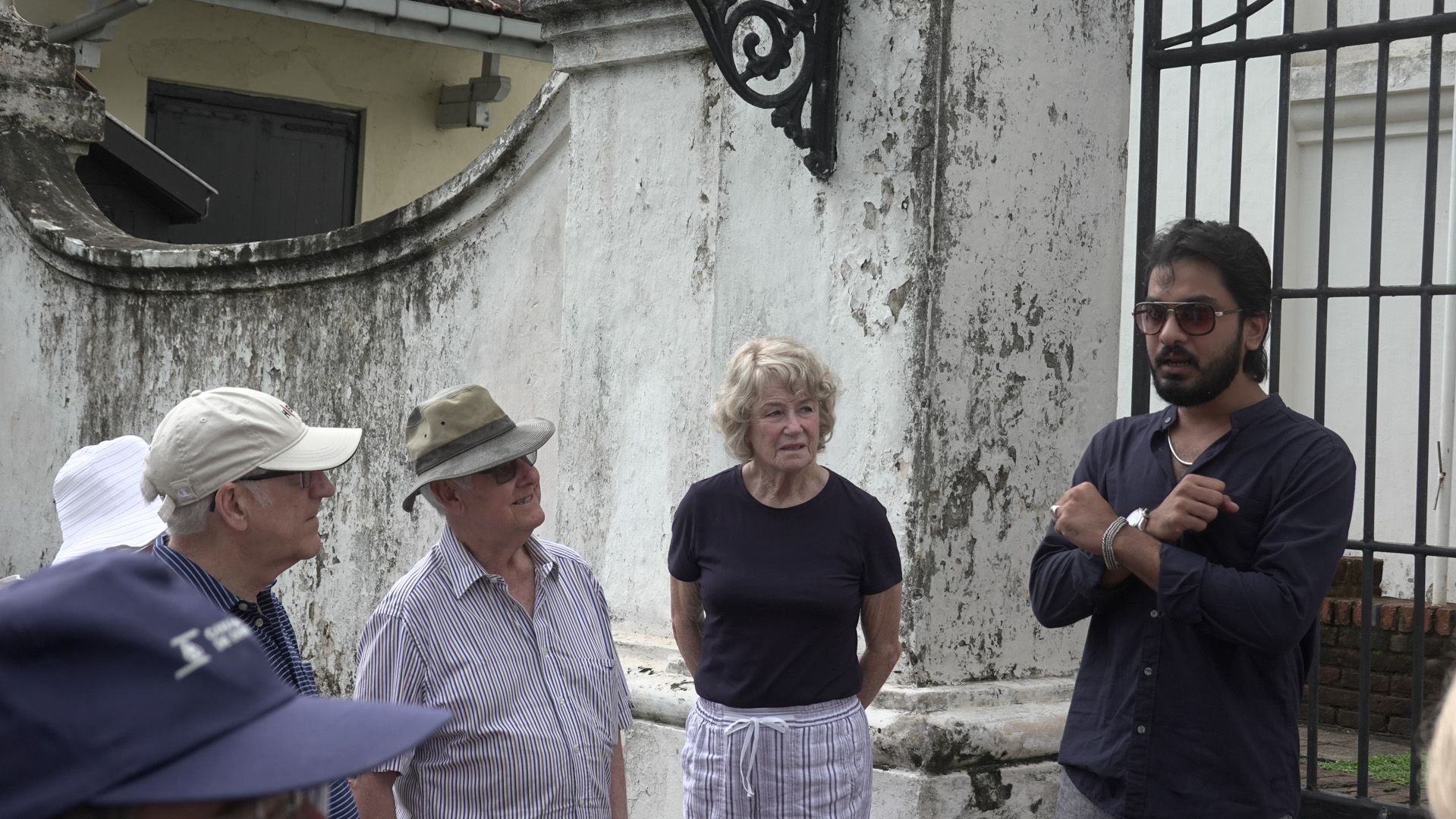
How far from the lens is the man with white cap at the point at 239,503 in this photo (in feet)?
8.57

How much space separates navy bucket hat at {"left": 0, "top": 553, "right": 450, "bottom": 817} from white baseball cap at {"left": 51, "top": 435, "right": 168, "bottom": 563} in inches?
100

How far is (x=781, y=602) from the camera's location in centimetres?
317

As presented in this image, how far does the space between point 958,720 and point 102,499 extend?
6.67 feet

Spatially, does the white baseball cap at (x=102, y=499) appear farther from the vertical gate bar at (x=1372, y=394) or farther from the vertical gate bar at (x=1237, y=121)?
the vertical gate bar at (x=1372, y=394)

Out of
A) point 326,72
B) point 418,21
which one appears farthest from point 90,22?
point 326,72

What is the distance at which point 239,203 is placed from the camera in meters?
11.8

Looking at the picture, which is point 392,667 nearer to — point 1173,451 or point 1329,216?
point 1173,451

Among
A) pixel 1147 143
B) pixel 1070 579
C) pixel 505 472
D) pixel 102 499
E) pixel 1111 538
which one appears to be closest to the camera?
pixel 1111 538

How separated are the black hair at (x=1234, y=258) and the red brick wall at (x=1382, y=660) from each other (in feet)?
11.2

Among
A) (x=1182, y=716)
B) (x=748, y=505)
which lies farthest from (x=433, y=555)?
(x=1182, y=716)

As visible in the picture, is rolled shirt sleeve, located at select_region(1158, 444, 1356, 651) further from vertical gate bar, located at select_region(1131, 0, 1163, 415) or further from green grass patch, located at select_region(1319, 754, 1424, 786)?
green grass patch, located at select_region(1319, 754, 1424, 786)

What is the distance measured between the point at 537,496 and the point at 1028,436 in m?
1.39

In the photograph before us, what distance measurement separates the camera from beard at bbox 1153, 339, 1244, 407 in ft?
9.52

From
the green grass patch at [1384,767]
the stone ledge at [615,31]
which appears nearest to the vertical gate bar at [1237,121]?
the stone ledge at [615,31]
